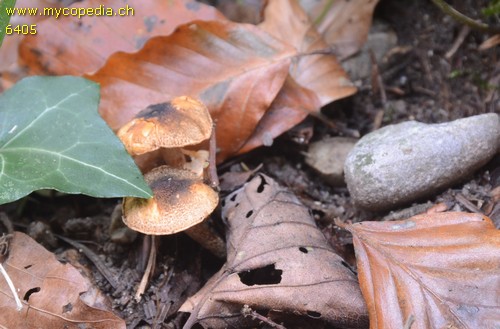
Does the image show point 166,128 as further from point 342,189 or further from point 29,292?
point 342,189

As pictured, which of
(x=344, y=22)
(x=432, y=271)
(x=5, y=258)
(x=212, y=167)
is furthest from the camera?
(x=344, y=22)

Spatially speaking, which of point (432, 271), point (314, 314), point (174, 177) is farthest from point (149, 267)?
point (432, 271)

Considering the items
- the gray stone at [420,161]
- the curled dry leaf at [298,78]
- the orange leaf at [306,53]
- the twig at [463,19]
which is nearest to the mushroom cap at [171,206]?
the curled dry leaf at [298,78]

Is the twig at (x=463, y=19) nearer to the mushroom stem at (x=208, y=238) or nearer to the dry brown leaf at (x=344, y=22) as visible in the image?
the dry brown leaf at (x=344, y=22)

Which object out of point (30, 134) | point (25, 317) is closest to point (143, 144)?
point (30, 134)

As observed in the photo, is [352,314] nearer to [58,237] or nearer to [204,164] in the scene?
[204,164]

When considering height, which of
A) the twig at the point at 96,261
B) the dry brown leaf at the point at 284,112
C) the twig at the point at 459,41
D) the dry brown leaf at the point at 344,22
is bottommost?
the twig at the point at 96,261
